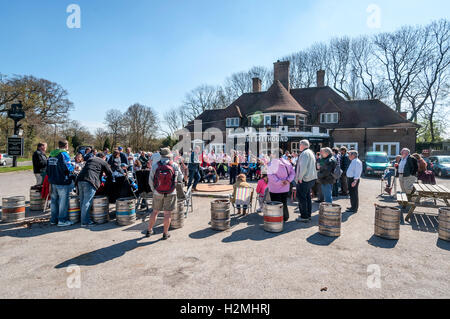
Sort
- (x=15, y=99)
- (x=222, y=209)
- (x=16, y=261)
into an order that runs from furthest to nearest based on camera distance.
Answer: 1. (x=15, y=99)
2. (x=222, y=209)
3. (x=16, y=261)

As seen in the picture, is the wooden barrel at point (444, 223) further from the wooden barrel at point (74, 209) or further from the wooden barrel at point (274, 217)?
the wooden barrel at point (74, 209)

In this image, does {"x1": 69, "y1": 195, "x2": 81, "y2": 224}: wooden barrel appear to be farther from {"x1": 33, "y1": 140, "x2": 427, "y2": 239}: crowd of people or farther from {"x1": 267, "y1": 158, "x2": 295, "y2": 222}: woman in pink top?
{"x1": 267, "y1": 158, "x2": 295, "y2": 222}: woman in pink top

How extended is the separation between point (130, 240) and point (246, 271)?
275 cm

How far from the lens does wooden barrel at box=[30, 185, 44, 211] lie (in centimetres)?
750

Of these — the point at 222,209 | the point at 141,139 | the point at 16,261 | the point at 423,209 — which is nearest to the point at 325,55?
the point at 141,139

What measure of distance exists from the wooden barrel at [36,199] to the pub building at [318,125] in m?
20.8

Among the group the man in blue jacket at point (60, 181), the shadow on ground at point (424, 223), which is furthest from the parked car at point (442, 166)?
the man in blue jacket at point (60, 181)

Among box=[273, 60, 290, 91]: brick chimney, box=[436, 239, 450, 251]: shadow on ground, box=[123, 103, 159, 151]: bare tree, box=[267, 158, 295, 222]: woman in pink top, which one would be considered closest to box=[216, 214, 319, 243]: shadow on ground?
box=[267, 158, 295, 222]: woman in pink top

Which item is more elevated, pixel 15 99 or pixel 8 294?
pixel 15 99

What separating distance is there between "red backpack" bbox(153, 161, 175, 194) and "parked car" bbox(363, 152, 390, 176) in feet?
53.7

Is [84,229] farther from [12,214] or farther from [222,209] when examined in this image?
[222,209]
